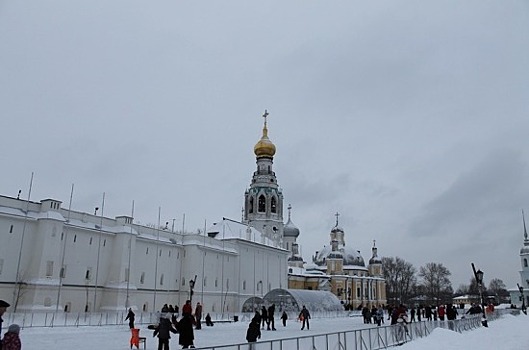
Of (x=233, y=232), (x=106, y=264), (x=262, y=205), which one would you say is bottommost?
(x=106, y=264)

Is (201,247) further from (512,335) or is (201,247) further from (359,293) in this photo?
(359,293)

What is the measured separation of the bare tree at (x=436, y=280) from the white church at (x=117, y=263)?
75788mm

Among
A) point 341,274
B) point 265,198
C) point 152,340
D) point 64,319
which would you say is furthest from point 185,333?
point 341,274

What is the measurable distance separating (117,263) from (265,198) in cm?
4089

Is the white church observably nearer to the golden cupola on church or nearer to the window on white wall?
the window on white wall

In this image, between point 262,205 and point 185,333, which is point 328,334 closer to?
point 185,333

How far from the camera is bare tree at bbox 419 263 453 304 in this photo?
452 ft

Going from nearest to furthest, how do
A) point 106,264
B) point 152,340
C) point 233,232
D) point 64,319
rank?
point 152,340 → point 64,319 → point 106,264 → point 233,232

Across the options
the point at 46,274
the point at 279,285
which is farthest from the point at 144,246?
the point at 279,285

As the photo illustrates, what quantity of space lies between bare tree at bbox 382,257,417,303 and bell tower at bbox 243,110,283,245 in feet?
195

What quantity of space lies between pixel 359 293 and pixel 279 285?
34.3 metres

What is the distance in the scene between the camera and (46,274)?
4134 cm

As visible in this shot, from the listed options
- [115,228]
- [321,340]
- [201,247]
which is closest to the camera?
[321,340]

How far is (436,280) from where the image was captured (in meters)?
140
